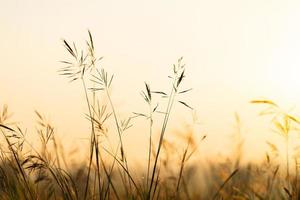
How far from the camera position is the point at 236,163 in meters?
3.97

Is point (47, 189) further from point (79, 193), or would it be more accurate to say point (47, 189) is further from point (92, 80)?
point (92, 80)

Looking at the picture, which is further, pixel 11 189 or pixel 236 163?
pixel 236 163

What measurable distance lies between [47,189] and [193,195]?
972 millimetres

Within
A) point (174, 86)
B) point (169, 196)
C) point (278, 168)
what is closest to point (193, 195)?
point (169, 196)

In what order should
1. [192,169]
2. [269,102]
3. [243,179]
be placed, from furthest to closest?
[192,169], [243,179], [269,102]

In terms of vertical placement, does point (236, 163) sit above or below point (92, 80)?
below

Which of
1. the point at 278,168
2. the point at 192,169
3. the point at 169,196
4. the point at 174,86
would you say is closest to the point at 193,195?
the point at 192,169

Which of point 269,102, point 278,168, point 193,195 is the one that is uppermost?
point 269,102

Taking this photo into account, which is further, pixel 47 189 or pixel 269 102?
pixel 47 189

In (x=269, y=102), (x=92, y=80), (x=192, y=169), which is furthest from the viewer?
(x=192, y=169)

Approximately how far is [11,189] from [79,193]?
1.21 ft

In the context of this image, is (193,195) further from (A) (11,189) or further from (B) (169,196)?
(A) (11,189)

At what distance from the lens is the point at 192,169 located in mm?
3982

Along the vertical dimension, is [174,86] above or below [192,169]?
above
